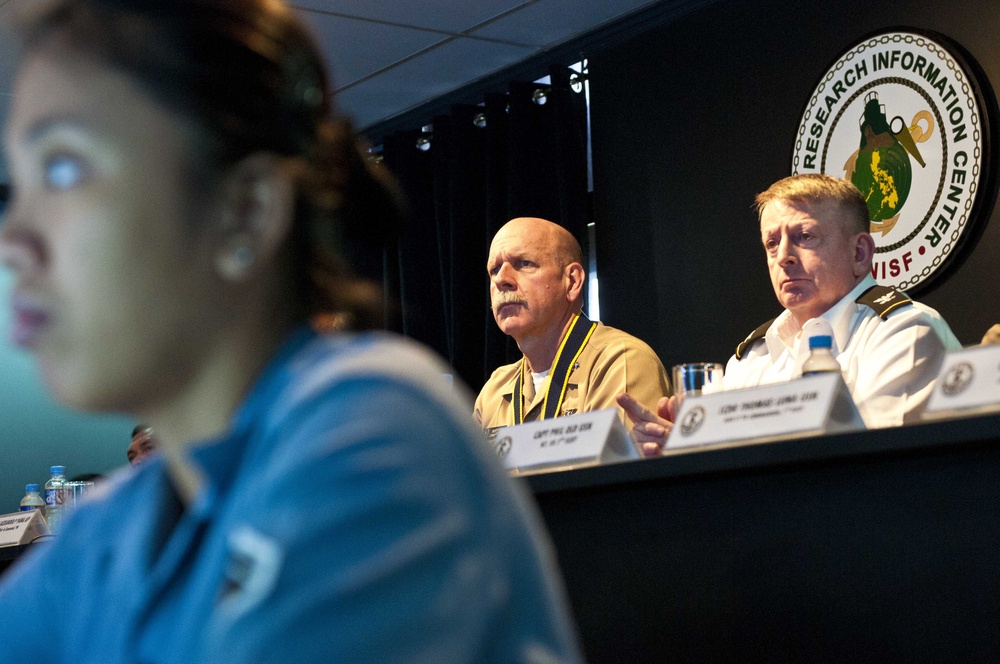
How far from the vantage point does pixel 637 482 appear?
67.0 inches

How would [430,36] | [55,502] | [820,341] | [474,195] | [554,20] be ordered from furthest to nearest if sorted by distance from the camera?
[474,195] < [430,36] < [554,20] < [55,502] < [820,341]

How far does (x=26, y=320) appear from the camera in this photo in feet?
1.54

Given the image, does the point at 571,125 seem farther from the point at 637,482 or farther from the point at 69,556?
the point at 69,556

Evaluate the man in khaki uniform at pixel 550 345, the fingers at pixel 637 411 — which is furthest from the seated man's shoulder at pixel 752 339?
the fingers at pixel 637 411

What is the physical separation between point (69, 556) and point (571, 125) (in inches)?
165

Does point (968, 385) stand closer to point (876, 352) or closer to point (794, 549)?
point (794, 549)

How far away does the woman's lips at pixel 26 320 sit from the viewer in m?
0.47

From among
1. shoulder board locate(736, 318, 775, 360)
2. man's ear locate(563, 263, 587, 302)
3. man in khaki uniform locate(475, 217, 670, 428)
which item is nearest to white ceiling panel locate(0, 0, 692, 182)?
man in khaki uniform locate(475, 217, 670, 428)

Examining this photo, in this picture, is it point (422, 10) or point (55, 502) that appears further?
point (422, 10)

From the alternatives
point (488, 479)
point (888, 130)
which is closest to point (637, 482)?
point (488, 479)

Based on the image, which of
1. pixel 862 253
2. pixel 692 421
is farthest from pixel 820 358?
pixel 862 253

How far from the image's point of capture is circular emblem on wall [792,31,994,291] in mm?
3348

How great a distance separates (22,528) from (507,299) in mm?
1615

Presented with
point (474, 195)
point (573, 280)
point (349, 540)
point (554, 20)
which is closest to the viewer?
point (349, 540)
